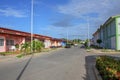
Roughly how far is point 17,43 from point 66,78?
36.8 meters

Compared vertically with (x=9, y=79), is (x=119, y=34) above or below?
above

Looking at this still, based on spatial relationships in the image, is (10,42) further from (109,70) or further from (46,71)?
(109,70)

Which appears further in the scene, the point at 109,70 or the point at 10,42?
the point at 10,42

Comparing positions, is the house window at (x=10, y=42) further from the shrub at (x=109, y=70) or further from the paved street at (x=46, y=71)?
the shrub at (x=109, y=70)

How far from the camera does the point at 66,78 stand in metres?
11.8

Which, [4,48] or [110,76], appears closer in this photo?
[110,76]

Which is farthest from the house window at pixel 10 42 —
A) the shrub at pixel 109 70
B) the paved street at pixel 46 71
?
the shrub at pixel 109 70

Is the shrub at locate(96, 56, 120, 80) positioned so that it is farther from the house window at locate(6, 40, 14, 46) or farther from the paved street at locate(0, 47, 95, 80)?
the house window at locate(6, 40, 14, 46)

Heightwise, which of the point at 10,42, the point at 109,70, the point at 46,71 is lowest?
the point at 46,71

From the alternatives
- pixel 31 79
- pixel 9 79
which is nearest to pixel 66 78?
pixel 31 79

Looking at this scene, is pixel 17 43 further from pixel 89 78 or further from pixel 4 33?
pixel 89 78

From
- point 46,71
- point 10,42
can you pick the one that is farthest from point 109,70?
point 10,42

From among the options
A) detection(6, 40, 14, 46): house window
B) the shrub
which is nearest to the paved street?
the shrub

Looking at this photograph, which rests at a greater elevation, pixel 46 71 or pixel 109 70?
pixel 109 70
